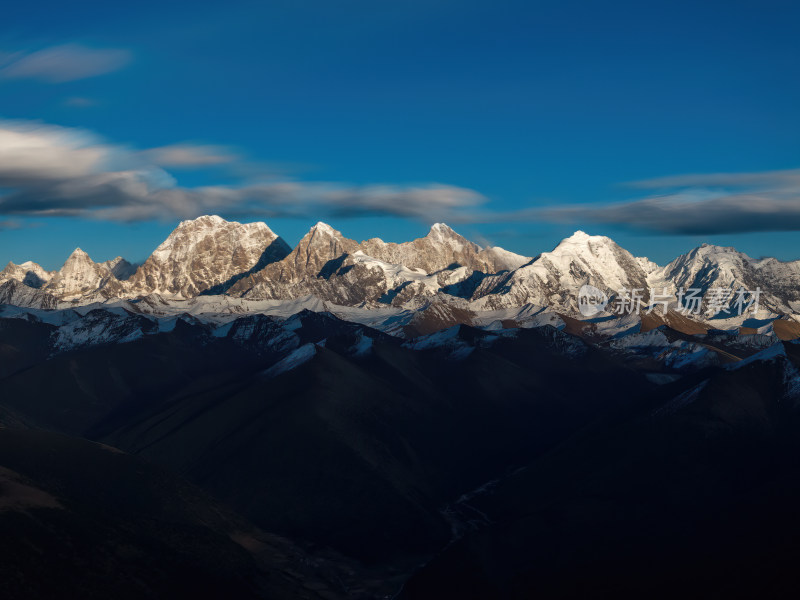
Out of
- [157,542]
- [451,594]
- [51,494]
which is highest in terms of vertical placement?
[51,494]

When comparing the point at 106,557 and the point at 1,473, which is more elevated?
the point at 1,473

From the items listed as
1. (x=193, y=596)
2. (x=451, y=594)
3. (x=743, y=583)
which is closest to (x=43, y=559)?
(x=193, y=596)

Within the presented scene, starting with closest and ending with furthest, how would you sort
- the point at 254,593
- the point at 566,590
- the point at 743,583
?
the point at 743,583, the point at 566,590, the point at 254,593

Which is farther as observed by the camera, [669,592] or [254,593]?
[254,593]

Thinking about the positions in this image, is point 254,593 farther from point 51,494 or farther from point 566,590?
point 566,590

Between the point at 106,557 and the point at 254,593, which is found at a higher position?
the point at 106,557

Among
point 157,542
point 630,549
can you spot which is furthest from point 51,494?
point 630,549

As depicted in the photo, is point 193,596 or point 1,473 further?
point 1,473

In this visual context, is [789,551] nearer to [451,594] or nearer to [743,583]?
[743,583]

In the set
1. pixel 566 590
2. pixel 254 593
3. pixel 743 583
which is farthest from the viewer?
pixel 254 593
